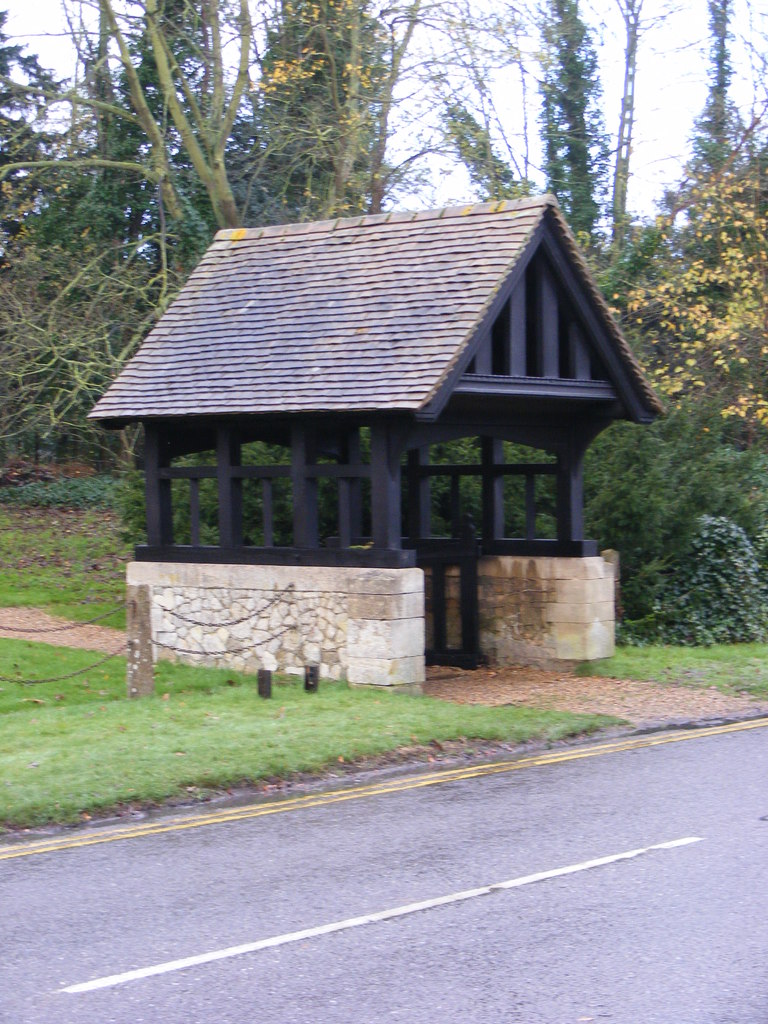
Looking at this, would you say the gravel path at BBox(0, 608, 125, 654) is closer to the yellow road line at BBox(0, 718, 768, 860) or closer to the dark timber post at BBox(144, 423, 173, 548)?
the dark timber post at BBox(144, 423, 173, 548)

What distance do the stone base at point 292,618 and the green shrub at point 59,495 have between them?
17844mm

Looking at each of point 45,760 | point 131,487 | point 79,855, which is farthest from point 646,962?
point 131,487

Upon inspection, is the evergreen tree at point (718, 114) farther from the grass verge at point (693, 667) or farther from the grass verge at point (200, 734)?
the grass verge at point (200, 734)

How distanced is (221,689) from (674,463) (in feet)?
29.0

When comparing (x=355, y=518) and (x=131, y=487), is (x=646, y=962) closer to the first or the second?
(x=355, y=518)

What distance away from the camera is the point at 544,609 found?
52.0ft

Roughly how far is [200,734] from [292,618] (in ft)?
11.7

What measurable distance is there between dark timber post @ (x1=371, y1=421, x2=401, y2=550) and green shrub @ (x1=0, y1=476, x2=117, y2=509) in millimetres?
20273

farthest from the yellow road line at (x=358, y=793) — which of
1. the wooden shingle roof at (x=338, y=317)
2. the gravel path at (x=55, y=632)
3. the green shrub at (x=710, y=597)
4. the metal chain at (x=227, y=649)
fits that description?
the gravel path at (x=55, y=632)

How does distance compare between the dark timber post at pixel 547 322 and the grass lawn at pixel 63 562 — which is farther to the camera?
the grass lawn at pixel 63 562

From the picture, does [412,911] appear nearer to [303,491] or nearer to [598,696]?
[598,696]

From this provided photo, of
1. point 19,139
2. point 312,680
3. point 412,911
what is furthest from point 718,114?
point 412,911

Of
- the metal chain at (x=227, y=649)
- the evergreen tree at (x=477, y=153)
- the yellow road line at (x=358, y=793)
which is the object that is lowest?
the yellow road line at (x=358, y=793)

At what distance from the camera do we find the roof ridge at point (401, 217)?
14398 mm
